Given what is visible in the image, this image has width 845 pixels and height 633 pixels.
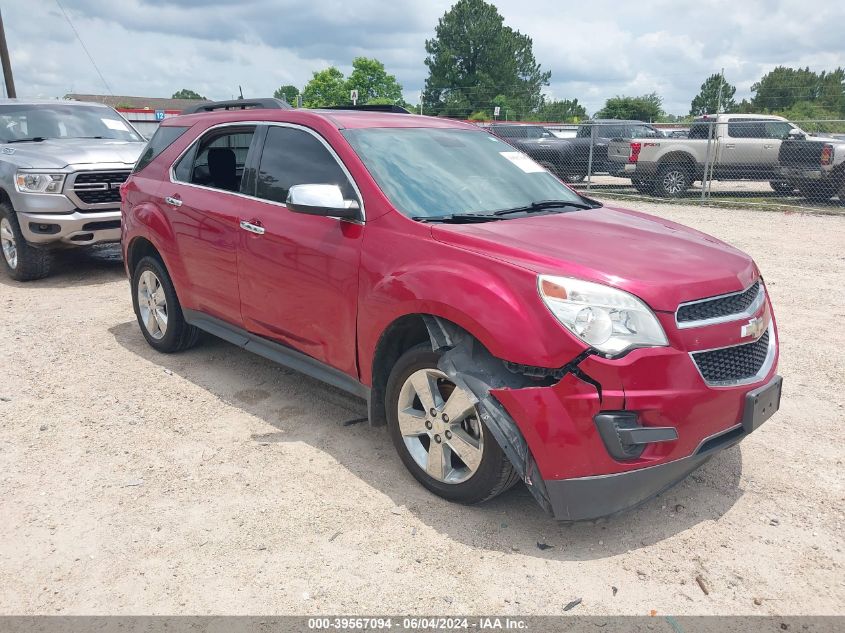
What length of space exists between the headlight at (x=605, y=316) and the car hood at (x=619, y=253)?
51 mm

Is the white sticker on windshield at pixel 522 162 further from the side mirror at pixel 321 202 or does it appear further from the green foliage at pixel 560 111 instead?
the green foliage at pixel 560 111

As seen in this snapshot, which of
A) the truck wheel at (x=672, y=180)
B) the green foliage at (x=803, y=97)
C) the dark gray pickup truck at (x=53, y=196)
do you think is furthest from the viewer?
the green foliage at (x=803, y=97)

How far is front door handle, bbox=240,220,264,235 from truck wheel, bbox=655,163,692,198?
12810mm

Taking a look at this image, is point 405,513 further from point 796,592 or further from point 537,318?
point 796,592

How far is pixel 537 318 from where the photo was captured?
2.76 m

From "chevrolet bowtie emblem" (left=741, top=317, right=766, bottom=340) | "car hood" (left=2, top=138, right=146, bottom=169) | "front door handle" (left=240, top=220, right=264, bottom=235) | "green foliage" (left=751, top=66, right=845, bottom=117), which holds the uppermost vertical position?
"green foliage" (left=751, top=66, right=845, bottom=117)

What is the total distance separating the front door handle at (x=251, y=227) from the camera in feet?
13.5

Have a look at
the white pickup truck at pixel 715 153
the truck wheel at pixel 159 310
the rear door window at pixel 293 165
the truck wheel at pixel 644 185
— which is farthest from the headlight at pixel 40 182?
the truck wheel at pixel 644 185

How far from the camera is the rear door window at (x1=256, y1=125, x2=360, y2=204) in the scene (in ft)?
Answer: 12.5

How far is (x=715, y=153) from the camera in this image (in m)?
15.0

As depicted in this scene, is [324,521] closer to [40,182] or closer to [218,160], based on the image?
[218,160]

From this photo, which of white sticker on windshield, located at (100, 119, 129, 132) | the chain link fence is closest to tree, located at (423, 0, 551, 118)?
the chain link fence

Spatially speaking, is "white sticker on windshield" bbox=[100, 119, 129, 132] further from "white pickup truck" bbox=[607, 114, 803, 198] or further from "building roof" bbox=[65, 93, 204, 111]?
"building roof" bbox=[65, 93, 204, 111]

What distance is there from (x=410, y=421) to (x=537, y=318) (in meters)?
0.92
